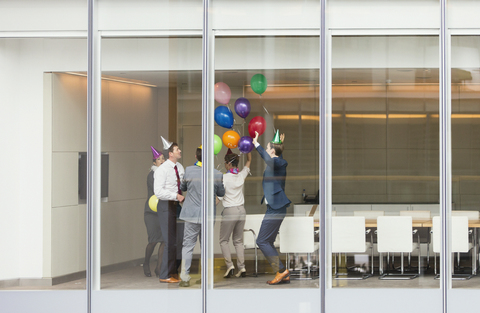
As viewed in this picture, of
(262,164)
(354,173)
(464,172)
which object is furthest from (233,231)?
(464,172)

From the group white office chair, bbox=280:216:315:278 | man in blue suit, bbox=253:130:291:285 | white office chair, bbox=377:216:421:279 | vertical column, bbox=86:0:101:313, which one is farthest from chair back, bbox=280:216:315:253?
vertical column, bbox=86:0:101:313

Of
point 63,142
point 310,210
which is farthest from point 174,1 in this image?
point 310,210

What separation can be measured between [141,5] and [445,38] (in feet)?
12.7

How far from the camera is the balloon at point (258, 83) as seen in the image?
6.34m

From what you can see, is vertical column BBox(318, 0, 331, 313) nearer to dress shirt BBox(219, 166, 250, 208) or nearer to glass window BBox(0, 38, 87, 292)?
dress shirt BBox(219, 166, 250, 208)

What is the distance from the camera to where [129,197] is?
631cm

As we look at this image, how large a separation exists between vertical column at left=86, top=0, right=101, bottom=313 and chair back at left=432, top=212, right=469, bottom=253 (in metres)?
4.32

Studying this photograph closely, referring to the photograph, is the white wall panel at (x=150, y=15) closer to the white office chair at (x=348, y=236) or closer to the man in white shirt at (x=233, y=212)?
the man in white shirt at (x=233, y=212)

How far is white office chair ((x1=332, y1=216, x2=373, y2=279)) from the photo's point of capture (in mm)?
6367

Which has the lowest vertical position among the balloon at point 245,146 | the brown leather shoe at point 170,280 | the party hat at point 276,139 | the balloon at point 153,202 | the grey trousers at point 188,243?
the brown leather shoe at point 170,280

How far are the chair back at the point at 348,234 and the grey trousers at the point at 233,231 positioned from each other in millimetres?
1165

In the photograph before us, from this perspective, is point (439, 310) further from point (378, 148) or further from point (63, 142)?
point (63, 142)

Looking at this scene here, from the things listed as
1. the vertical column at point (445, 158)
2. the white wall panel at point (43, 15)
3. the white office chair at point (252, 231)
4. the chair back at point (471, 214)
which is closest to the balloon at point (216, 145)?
the white office chair at point (252, 231)

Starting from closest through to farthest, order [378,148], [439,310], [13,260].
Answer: [439,310]
[13,260]
[378,148]
